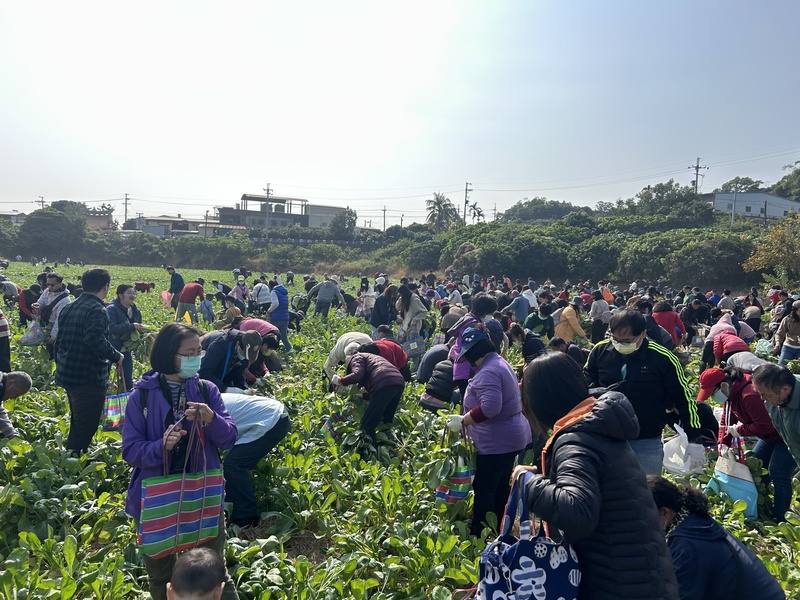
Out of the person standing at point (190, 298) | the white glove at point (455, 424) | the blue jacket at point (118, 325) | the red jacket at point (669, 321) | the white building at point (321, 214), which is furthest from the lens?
the white building at point (321, 214)

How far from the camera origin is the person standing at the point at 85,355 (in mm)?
5000

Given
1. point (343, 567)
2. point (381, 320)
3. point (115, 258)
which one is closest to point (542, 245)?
point (381, 320)

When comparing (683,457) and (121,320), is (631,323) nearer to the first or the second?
(683,457)

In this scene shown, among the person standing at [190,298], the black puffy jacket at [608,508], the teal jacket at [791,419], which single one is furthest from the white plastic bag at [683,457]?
the person standing at [190,298]

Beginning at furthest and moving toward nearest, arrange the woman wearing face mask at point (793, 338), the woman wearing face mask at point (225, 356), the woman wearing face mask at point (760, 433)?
1. the woman wearing face mask at point (793, 338)
2. the woman wearing face mask at point (225, 356)
3. the woman wearing face mask at point (760, 433)

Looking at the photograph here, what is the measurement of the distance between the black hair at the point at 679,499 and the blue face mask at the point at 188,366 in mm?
2240

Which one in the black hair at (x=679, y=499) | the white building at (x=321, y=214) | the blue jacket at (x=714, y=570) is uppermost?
the white building at (x=321, y=214)

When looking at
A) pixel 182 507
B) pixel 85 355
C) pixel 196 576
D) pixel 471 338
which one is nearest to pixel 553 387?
pixel 196 576

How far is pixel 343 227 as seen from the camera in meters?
59.9

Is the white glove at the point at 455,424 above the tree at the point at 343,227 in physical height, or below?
below

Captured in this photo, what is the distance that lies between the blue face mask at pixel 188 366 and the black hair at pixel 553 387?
1729 mm

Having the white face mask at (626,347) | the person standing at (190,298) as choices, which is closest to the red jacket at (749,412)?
the white face mask at (626,347)

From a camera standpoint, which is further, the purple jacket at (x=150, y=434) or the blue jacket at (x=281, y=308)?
the blue jacket at (x=281, y=308)

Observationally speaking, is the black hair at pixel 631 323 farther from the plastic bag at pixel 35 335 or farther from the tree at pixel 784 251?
the tree at pixel 784 251
